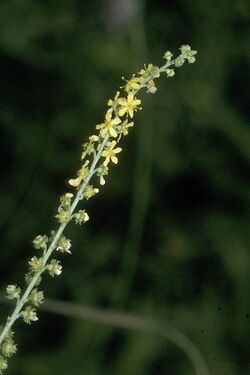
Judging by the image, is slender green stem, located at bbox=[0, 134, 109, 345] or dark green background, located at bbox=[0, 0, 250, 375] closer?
slender green stem, located at bbox=[0, 134, 109, 345]

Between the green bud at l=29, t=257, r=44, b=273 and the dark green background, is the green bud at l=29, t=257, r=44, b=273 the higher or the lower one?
the lower one

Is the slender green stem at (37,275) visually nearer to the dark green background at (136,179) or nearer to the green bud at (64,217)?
the green bud at (64,217)

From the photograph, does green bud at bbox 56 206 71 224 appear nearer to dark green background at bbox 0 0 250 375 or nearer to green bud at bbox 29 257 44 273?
green bud at bbox 29 257 44 273

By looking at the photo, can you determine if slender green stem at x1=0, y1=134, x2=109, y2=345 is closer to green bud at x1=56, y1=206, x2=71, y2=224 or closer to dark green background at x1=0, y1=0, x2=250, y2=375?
green bud at x1=56, y1=206, x2=71, y2=224

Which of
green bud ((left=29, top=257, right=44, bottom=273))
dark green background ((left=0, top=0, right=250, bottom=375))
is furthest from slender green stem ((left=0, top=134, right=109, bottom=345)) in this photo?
dark green background ((left=0, top=0, right=250, bottom=375))

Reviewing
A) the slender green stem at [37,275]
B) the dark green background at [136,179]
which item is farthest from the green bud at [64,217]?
the dark green background at [136,179]

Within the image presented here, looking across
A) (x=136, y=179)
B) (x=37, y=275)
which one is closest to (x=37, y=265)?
(x=37, y=275)

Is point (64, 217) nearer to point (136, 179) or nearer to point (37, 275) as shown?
point (37, 275)

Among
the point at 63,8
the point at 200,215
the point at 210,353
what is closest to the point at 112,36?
the point at 63,8

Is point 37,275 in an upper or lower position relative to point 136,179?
lower
